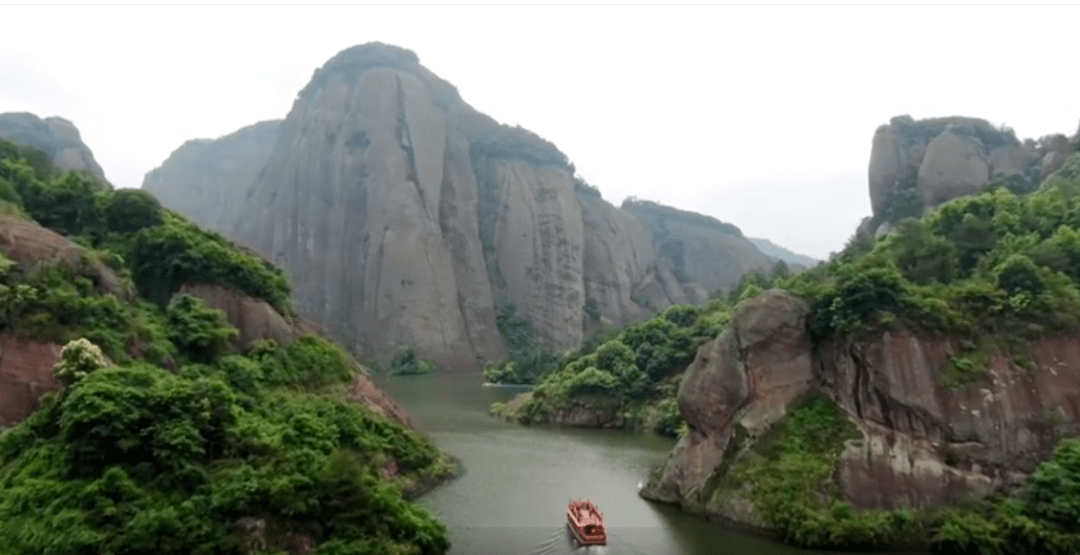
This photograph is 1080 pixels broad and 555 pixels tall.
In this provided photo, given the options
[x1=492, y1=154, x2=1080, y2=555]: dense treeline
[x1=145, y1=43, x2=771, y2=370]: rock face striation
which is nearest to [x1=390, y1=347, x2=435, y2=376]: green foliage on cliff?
[x1=145, y1=43, x2=771, y2=370]: rock face striation

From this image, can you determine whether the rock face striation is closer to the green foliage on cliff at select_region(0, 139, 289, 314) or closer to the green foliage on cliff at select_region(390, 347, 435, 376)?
the green foliage on cliff at select_region(390, 347, 435, 376)

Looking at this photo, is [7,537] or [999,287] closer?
[7,537]

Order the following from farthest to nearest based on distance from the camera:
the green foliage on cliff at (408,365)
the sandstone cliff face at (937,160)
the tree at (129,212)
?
the green foliage on cliff at (408,365) < the sandstone cliff face at (937,160) < the tree at (129,212)

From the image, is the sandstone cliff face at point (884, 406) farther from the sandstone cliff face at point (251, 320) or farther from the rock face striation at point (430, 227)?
the rock face striation at point (430, 227)

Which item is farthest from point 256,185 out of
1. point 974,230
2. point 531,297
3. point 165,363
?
point 974,230

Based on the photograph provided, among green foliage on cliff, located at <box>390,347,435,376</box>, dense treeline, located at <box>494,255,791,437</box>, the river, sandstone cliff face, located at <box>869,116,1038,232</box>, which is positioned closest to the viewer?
the river

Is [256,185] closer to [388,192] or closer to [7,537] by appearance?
[388,192]

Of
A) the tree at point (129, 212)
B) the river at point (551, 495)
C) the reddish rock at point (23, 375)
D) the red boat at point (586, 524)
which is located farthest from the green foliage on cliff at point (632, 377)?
the reddish rock at point (23, 375)
